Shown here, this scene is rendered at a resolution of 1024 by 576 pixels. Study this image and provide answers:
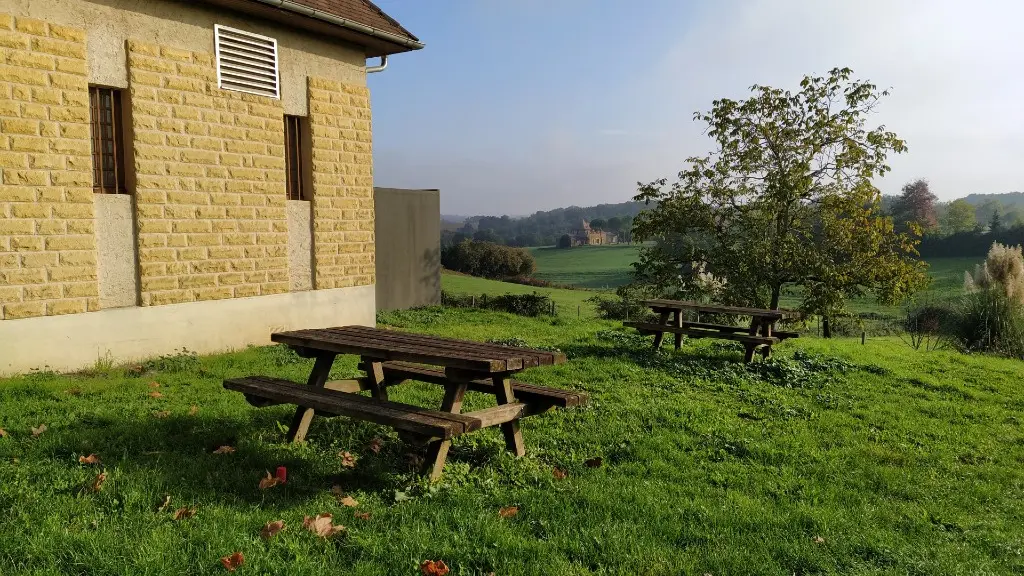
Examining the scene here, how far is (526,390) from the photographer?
472 cm

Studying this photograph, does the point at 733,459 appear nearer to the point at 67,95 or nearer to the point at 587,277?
the point at 67,95

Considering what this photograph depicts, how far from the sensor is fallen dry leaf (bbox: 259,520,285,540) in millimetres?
3267

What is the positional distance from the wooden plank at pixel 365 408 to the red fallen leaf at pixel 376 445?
1.31 ft

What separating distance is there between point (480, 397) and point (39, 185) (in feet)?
16.4

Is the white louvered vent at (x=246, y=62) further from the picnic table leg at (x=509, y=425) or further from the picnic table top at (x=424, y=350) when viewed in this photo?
the picnic table leg at (x=509, y=425)

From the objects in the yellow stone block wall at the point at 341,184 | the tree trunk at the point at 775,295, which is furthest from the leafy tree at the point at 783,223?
the yellow stone block wall at the point at 341,184

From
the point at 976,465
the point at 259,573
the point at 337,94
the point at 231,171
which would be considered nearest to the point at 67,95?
the point at 231,171

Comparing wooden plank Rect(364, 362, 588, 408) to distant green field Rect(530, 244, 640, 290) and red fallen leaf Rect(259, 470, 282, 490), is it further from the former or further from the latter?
distant green field Rect(530, 244, 640, 290)

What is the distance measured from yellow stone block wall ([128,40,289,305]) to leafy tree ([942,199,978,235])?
53.0 meters

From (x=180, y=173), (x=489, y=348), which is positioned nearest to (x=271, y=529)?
(x=489, y=348)

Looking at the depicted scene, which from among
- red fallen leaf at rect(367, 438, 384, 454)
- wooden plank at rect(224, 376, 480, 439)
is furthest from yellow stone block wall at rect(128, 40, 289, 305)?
red fallen leaf at rect(367, 438, 384, 454)

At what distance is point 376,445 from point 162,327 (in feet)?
15.5

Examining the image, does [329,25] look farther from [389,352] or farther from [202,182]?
[389,352]

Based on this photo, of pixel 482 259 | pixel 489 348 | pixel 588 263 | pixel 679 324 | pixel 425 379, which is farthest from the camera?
pixel 588 263
